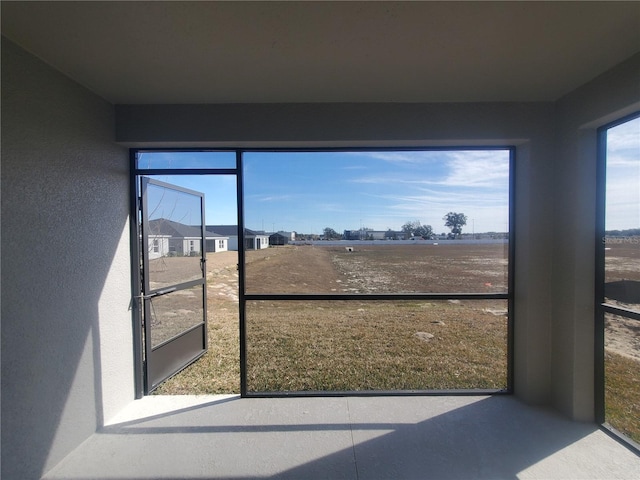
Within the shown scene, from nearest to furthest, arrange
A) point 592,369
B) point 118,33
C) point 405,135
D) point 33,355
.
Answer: point 118,33 < point 33,355 < point 592,369 < point 405,135

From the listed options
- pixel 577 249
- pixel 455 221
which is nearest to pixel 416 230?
pixel 455 221

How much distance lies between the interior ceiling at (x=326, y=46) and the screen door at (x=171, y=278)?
0.99m

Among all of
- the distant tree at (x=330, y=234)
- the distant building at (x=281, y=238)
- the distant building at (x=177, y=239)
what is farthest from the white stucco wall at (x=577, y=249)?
the distant building at (x=177, y=239)

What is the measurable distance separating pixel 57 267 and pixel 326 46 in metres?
2.12

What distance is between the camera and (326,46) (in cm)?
164

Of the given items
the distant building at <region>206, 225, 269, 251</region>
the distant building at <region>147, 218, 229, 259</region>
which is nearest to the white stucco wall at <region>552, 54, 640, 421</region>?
the distant building at <region>206, 225, 269, 251</region>

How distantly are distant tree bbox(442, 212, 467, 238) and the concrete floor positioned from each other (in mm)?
1498

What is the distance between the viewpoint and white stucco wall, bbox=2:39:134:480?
62.1 inches

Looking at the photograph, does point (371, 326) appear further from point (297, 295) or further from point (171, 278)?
point (171, 278)

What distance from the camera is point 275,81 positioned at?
204 cm

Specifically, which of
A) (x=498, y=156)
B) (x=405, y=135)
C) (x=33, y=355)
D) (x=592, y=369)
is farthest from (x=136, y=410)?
(x=498, y=156)

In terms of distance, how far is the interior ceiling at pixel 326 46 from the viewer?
4.53 feet

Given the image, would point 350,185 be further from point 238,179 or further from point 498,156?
point 498,156

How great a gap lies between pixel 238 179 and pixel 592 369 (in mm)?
3201
